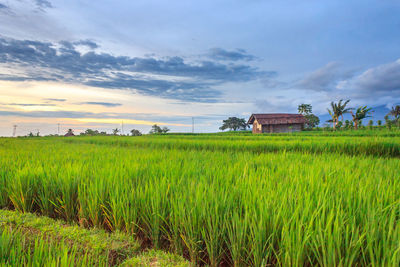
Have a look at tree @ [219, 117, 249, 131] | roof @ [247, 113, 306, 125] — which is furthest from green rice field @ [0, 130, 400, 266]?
tree @ [219, 117, 249, 131]

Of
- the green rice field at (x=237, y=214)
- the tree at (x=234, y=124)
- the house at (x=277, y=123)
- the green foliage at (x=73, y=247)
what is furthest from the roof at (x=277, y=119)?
the green foliage at (x=73, y=247)

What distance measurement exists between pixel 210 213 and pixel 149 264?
0.45m

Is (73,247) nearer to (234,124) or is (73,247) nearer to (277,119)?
(277,119)

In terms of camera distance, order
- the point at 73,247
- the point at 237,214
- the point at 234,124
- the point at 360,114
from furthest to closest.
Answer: the point at 234,124 → the point at 360,114 → the point at 237,214 → the point at 73,247

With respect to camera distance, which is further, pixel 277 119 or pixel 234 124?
pixel 234 124

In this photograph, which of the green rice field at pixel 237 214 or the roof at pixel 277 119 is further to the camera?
the roof at pixel 277 119

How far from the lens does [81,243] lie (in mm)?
1469

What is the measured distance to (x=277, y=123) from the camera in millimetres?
33250

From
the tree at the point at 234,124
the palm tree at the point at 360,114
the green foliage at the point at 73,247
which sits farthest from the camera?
the tree at the point at 234,124

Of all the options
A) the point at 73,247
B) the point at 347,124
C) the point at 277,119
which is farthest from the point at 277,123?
the point at 73,247

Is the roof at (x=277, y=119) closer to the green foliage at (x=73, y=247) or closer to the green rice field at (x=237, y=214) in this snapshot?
the green rice field at (x=237, y=214)

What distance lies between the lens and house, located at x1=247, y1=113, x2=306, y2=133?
3328 centimetres

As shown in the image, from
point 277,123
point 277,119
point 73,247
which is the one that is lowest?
point 73,247

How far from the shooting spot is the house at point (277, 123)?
33.3 metres
